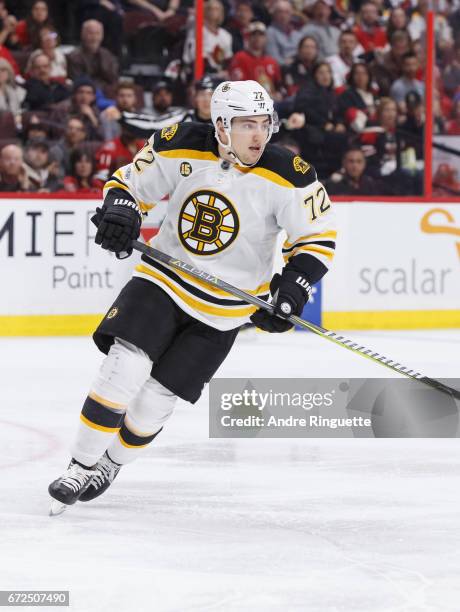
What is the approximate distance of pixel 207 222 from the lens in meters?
3.06

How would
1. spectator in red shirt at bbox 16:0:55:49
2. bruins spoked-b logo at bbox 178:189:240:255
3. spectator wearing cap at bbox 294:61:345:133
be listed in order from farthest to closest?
spectator wearing cap at bbox 294:61:345:133, spectator in red shirt at bbox 16:0:55:49, bruins spoked-b logo at bbox 178:189:240:255

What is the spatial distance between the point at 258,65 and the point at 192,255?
4.91 m

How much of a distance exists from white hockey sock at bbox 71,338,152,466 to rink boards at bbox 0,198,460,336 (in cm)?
378

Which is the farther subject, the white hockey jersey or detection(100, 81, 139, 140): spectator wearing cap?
detection(100, 81, 139, 140): spectator wearing cap

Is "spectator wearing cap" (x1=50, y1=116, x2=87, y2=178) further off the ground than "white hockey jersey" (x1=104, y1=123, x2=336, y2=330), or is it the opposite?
"white hockey jersey" (x1=104, y1=123, x2=336, y2=330)

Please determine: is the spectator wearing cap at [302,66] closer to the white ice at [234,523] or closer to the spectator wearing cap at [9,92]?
the spectator wearing cap at [9,92]

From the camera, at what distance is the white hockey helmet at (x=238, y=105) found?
2.99m

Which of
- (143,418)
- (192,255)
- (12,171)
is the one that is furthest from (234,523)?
(12,171)

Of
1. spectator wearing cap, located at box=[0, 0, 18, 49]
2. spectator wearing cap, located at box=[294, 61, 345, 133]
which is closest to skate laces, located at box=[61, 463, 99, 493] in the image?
spectator wearing cap, located at box=[0, 0, 18, 49]

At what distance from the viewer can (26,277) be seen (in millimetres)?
6719

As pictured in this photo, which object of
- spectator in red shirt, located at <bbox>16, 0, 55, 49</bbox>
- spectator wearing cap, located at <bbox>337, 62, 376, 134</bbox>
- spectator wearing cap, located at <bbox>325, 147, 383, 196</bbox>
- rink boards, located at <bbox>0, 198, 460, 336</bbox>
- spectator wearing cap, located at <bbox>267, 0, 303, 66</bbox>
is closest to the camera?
rink boards, located at <bbox>0, 198, 460, 336</bbox>

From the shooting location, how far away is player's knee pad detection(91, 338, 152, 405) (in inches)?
116

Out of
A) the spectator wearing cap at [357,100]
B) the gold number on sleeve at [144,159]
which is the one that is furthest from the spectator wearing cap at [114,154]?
the gold number on sleeve at [144,159]

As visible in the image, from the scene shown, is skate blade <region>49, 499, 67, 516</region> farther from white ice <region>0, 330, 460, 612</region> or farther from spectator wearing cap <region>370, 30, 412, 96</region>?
spectator wearing cap <region>370, 30, 412, 96</region>
